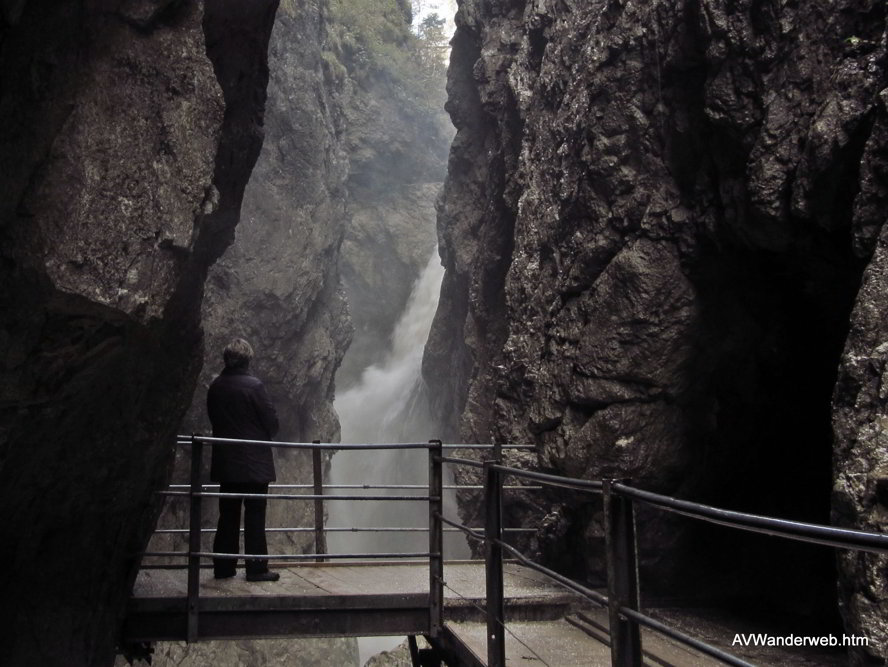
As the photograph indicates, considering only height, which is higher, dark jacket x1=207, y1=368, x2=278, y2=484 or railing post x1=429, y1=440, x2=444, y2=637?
dark jacket x1=207, y1=368, x2=278, y2=484

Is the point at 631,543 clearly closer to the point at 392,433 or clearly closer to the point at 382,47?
the point at 392,433

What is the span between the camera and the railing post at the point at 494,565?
384cm

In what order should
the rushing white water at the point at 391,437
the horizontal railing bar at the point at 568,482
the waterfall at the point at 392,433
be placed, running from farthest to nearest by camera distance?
the waterfall at the point at 392,433
the rushing white water at the point at 391,437
the horizontal railing bar at the point at 568,482

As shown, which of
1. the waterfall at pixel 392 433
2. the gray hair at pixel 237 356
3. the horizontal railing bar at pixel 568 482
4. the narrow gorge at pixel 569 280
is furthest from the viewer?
the waterfall at pixel 392 433

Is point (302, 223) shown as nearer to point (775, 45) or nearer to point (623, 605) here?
point (775, 45)

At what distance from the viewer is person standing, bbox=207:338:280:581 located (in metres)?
5.68

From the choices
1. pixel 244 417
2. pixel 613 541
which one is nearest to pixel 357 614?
pixel 244 417

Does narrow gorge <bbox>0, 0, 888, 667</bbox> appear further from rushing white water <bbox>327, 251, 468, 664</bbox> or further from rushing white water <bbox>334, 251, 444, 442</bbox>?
rushing white water <bbox>334, 251, 444, 442</bbox>

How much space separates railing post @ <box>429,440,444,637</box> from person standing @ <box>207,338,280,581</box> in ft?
4.12

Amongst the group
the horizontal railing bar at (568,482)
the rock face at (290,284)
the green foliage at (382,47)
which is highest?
the green foliage at (382,47)

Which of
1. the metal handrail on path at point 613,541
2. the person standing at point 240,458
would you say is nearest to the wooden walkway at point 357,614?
the metal handrail on path at point 613,541

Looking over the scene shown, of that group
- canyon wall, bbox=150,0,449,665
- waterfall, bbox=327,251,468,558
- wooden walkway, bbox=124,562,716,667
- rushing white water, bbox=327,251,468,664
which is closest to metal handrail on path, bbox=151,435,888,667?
wooden walkway, bbox=124,562,716,667

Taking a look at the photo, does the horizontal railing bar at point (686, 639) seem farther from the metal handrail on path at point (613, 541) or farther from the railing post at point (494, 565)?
the railing post at point (494, 565)

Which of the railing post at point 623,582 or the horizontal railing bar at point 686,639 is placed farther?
the railing post at point 623,582
